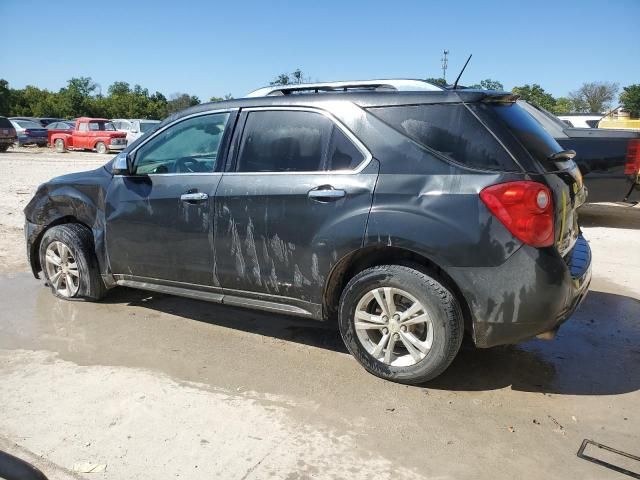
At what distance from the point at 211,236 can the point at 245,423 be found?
4.84 ft

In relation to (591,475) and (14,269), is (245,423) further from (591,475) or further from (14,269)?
(14,269)

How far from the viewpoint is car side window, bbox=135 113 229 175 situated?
166 inches

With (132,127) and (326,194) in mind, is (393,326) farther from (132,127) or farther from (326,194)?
(132,127)

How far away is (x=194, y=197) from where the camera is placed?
412 centimetres

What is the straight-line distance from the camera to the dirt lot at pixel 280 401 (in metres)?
2.77

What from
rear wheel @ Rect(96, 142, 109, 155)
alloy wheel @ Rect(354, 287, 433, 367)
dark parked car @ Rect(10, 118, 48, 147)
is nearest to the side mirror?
alloy wheel @ Rect(354, 287, 433, 367)

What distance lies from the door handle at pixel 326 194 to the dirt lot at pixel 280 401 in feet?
3.84

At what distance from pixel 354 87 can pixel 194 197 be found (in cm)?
141

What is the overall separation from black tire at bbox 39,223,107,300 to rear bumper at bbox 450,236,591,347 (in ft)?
10.7

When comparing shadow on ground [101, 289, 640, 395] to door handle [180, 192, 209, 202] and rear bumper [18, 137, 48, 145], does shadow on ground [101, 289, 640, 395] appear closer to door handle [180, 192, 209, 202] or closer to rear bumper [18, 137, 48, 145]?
door handle [180, 192, 209, 202]

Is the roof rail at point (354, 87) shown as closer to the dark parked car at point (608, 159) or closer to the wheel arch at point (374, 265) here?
the wheel arch at point (374, 265)

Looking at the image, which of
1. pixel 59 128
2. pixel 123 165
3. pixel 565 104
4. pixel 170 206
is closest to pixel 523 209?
pixel 170 206

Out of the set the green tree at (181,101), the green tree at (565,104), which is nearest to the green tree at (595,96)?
the green tree at (565,104)

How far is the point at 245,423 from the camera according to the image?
10.2ft
